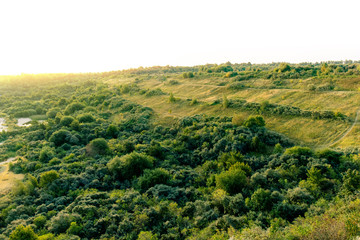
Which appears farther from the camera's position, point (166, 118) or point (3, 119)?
point (3, 119)

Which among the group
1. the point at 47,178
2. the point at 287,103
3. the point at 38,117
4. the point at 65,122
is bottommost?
the point at 47,178

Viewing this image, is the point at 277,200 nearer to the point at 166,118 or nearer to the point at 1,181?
the point at 166,118

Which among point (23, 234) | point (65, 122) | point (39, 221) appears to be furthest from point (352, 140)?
point (65, 122)

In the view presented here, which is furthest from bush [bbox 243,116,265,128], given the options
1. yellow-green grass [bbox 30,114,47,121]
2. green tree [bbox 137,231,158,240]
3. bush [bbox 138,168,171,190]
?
yellow-green grass [bbox 30,114,47,121]

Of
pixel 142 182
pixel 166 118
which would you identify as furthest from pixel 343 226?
pixel 166 118

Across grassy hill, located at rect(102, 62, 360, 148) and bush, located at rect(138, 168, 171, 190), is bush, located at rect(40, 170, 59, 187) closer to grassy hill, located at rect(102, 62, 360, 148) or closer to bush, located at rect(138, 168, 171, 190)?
bush, located at rect(138, 168, 171, 190)

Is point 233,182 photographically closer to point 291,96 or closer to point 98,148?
point 98,148

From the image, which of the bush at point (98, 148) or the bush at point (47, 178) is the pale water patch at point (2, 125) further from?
the bush at point (47, 178)

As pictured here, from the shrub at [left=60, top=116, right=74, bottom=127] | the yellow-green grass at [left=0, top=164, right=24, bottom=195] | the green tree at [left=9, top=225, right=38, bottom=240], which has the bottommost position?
the yellow-green grass at [left=0, top=164, right=24, bottom=195]
